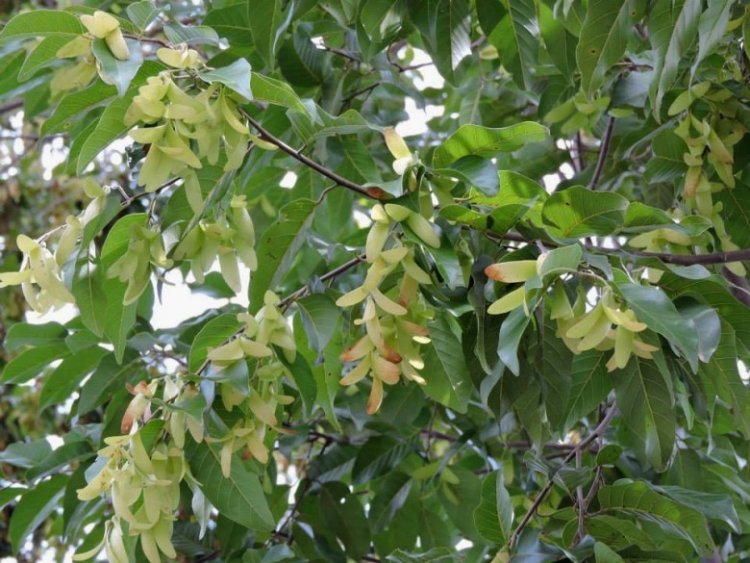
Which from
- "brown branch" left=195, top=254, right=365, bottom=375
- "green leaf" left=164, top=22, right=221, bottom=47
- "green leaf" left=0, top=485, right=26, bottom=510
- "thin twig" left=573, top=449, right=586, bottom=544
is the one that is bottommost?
"green leaf" left=0, top=485, right=26, bottom=510

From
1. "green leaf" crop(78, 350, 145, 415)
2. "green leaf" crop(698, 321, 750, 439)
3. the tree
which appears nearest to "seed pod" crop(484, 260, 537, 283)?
the tree

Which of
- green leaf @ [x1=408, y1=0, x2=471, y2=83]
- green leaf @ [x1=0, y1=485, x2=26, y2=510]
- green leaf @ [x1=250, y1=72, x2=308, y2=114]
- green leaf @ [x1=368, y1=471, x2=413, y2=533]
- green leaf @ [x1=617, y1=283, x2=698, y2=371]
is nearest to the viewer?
green leaf @ [x1=617, y1=283, x2=698, y2=371]

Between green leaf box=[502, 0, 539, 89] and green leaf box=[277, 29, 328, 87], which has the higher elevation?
green leaf box=[502, 0, 539, 89]

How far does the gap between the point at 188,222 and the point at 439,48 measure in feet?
1.53

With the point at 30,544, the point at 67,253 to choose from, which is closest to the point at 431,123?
the point at 67,253

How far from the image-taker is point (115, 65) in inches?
34.6

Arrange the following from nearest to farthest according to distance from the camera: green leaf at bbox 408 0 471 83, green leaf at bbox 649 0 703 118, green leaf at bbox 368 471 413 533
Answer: green leaf at bbox 649 0 703 118 < green leaf at bbox 408 0 471 83 < green leaf at bbox 368 471 413 533

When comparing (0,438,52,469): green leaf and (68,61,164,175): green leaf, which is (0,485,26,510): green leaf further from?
(68,61,164,175): green leaf

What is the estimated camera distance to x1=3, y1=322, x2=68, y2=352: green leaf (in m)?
1.52

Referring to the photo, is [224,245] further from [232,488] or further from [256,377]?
[232,488]

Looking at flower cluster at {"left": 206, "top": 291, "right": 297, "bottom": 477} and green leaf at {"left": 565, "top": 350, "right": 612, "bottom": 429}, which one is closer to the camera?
flower cluster at {"left": 206, "top": 291, "right": 297, "bottom": 477}

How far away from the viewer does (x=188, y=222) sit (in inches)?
42.9

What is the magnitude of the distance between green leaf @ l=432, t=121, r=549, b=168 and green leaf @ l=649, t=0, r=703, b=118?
0.84 ft

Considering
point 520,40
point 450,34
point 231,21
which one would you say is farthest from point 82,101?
point 520,40
